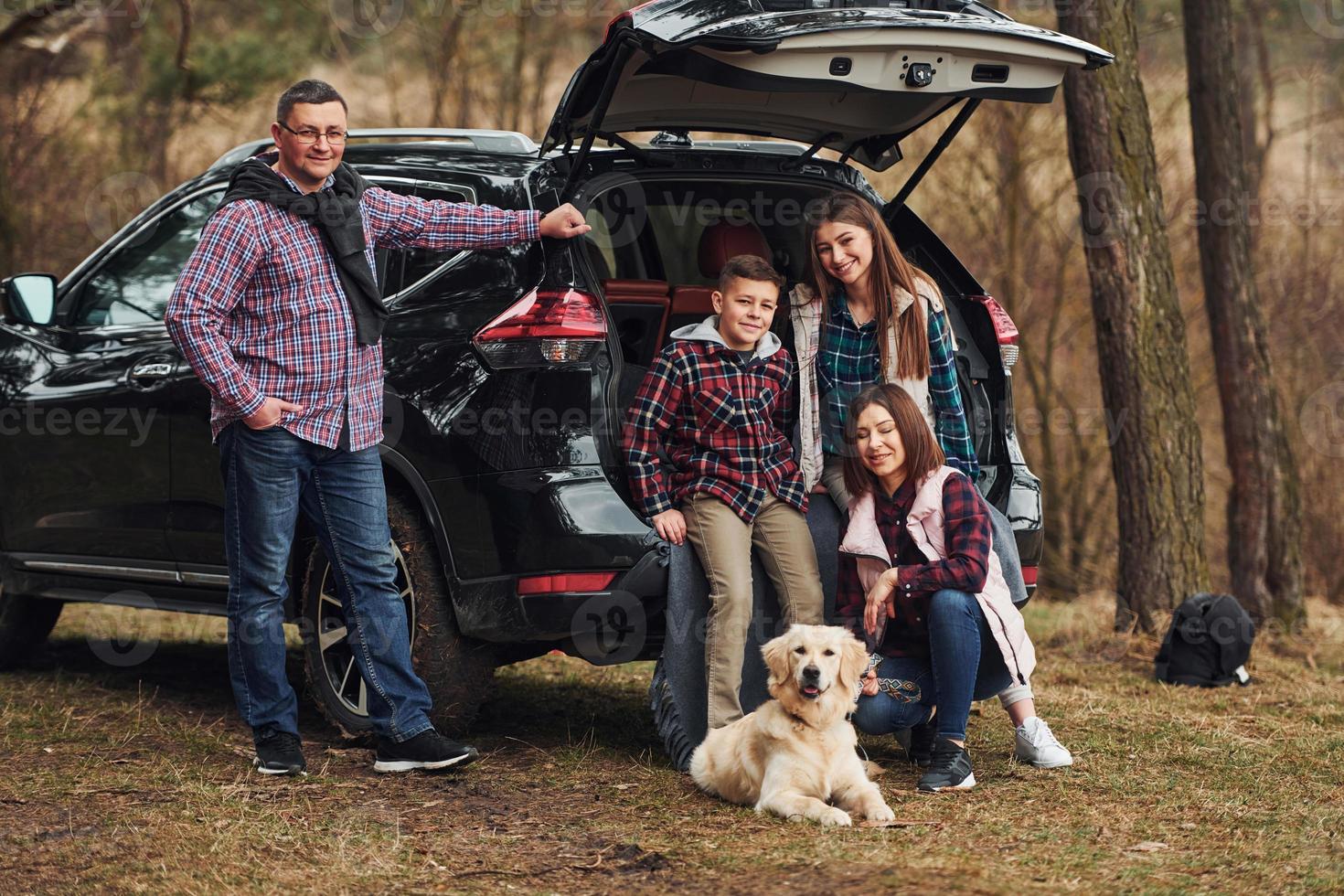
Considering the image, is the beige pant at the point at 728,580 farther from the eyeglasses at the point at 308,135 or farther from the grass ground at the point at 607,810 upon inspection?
the eyeglasses at the point at 308,135

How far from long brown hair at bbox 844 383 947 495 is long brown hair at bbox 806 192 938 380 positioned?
116mm

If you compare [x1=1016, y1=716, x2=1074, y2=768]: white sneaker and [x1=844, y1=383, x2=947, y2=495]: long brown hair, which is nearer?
[x1=844, y1=383, x2=947, y2=495]: long brown hair

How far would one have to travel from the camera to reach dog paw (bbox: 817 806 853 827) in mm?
3912

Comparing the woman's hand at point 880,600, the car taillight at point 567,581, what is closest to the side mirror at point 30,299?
the car taillight at point 567,581

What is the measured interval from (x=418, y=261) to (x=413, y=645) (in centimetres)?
125

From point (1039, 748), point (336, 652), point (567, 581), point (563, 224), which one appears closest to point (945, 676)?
point (1039, 748)

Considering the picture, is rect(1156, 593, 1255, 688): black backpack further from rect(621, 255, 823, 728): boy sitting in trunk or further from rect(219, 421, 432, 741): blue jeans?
rect(219, 421, 432, 741): blue jeans

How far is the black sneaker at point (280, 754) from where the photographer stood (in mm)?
4582

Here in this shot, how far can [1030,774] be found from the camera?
463 centimetres

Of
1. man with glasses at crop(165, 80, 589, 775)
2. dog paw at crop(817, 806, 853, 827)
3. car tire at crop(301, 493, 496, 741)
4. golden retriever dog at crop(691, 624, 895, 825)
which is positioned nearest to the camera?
dog paw at crop(817, 806, 853, 827)

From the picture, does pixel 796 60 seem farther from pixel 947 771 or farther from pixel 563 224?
pixel 947 771

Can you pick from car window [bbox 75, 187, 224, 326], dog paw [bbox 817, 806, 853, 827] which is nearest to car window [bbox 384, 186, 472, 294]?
car window [bbox 75, 187, 224, 326]

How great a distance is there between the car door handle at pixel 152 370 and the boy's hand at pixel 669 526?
6.58 feet

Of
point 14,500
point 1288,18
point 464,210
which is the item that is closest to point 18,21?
point 14,500
